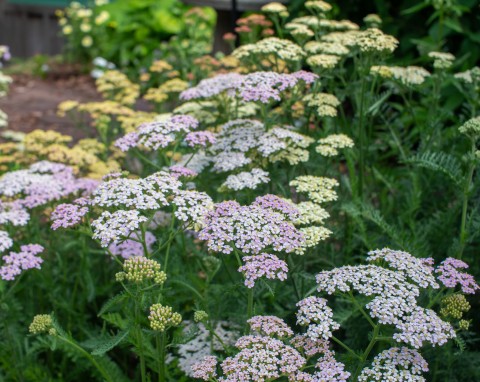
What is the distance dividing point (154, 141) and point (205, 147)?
364mm

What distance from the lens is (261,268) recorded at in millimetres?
1898

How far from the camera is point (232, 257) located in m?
2.96

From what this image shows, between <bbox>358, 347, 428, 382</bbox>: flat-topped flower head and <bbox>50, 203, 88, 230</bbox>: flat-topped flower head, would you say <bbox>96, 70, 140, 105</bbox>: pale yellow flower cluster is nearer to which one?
<bbox>50, 203, 88, 230</bbox>: flat-topped flower head

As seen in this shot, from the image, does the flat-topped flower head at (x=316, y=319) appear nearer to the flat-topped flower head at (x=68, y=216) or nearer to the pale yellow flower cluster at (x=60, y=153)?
the flat-topped flower head at (x=68, y=216)

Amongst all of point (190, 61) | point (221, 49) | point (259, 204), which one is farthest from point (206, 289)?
point (221, 49)

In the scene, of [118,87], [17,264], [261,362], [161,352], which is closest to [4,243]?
[17,264]

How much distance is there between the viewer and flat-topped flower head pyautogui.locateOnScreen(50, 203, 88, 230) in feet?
6.88

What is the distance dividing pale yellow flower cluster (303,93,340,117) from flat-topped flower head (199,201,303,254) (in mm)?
752

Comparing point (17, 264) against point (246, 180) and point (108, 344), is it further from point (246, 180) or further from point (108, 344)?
point (246, 180)

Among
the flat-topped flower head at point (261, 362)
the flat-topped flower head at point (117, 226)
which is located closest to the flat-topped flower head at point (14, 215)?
the flat-topped flower head at point (117, 226)

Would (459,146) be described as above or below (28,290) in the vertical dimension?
above

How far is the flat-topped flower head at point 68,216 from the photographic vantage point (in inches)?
82.5

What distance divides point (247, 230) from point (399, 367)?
607 mm

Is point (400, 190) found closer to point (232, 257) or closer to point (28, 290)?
point (232, 257)
